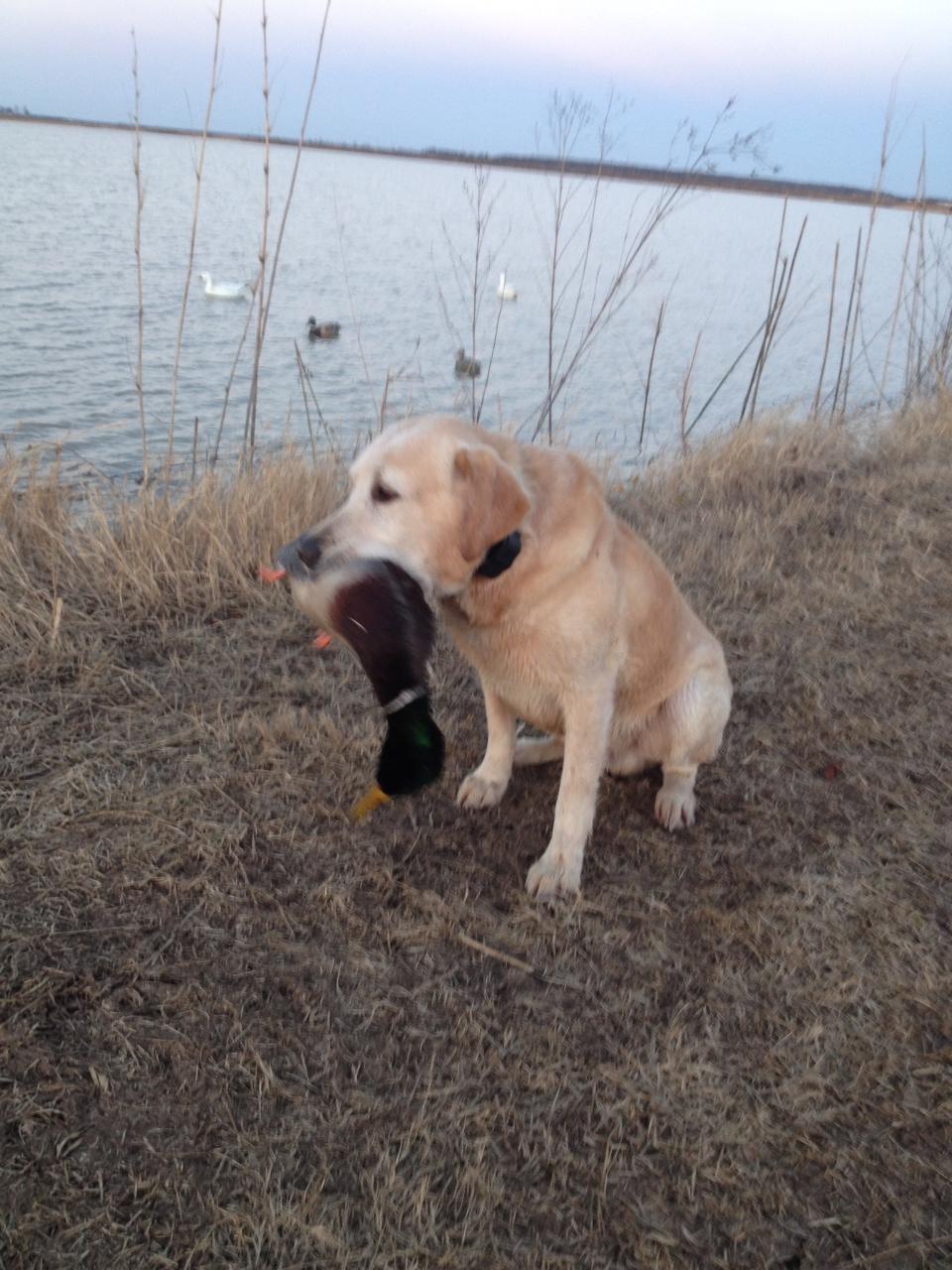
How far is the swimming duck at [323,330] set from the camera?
1111 centimetres

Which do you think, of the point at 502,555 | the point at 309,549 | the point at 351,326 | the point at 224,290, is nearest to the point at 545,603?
the point at 502,555

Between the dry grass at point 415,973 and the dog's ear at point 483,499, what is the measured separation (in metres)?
1.01

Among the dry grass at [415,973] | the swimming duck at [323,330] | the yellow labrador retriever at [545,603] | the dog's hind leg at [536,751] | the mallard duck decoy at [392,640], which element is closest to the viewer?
the dry grass at [415,973]

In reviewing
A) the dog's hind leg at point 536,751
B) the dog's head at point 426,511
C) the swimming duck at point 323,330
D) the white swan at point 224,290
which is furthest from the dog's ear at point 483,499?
the white swan at point 224,290

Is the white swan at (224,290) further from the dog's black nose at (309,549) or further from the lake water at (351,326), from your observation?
the dog's black nose at (309,549)

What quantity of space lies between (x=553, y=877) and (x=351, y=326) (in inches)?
401

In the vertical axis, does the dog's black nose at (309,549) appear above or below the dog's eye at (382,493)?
below

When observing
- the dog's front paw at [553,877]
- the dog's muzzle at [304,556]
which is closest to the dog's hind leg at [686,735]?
the dog's front paw at [553,877]

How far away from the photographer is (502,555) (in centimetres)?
239

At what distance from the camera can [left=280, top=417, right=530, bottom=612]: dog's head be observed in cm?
228

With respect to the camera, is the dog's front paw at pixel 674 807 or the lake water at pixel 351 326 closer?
the dog's front paw at pixel 674 807

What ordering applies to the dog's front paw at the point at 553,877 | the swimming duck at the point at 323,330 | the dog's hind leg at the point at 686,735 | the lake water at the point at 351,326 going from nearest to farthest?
the dog's front paw at the point at 553,877
the dog's hind leg at the point at 686,735
the lake water at the point at 351,326
the swimming duck at the point at 323,330

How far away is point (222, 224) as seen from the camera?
18.9 m

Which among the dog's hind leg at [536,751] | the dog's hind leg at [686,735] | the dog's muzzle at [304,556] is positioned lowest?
the dog's hind leg at [536,751]
